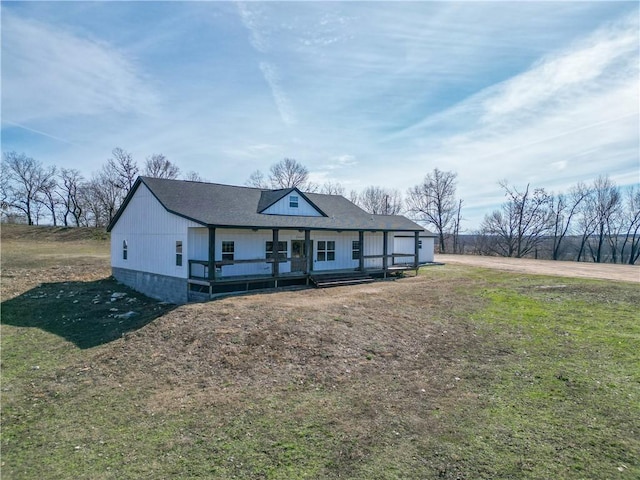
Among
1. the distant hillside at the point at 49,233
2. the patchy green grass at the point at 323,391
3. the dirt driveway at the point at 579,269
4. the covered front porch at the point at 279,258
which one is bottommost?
the patchy green grass at the point at 323,391

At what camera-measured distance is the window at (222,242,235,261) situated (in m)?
17.1

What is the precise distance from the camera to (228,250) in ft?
56.5

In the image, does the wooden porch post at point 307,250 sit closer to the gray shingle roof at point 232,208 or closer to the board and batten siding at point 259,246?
the gray shingle roof at point 232,208

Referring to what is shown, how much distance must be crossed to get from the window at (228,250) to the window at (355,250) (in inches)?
307

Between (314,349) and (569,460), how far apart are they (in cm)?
557

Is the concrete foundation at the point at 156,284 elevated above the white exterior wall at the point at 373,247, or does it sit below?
below

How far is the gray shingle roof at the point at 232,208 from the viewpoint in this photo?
1644cm

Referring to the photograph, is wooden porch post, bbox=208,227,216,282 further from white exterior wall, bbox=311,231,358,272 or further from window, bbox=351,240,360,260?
window, bbox=351,240,360,260

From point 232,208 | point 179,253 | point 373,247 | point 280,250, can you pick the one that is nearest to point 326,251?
point 280,250

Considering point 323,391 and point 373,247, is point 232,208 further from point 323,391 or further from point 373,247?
point 323,391

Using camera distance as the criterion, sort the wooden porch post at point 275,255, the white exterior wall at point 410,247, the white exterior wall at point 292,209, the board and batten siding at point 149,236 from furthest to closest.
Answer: the white exterior wall at point 410,247, the white exterior wall at point 292,209, the wooden porch post at point 275,255, the board and batten siding at point 149,236

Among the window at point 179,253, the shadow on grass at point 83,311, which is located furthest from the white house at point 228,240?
the shadow on grass at point 83,311

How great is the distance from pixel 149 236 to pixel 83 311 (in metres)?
5.02

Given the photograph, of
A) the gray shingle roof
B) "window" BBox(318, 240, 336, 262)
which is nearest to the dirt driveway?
the gray shingle roof
